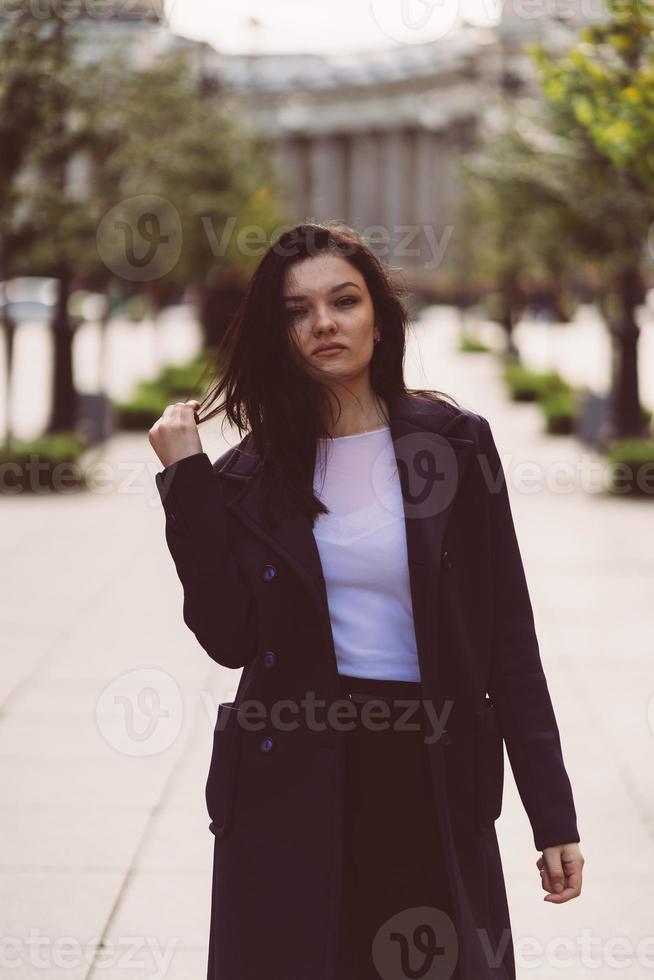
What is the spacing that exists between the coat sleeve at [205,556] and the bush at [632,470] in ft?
40.1

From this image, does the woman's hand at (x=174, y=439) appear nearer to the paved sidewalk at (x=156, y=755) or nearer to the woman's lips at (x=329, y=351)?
the woman's lips at (x=329, y=351)

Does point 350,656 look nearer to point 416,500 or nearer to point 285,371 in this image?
point 416,500

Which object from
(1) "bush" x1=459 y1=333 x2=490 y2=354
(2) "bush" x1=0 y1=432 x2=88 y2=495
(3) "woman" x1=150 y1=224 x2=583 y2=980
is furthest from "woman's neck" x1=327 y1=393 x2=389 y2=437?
(1) "bush" x1=459 y1=333 x2=490 y2=354

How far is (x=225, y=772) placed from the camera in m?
2.82

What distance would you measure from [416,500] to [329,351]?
326mm

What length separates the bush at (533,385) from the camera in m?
24.1

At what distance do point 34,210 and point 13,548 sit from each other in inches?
219

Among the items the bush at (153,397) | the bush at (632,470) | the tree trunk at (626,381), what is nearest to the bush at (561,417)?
the tree trunk at (626,381)

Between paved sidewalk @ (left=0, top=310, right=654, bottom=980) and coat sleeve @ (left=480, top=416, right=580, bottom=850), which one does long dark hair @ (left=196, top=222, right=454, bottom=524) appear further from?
coat sleeve @ (left=480, top=416, right=580, bottom=850)

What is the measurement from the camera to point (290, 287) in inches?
112

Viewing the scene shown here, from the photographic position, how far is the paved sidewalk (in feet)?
14.9

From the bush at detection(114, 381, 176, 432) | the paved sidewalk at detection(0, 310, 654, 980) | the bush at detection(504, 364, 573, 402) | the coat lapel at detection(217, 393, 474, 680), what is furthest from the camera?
the bush at detection(504, 364, 573, 402)

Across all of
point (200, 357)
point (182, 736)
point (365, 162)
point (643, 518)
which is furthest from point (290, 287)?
point (365, 162)

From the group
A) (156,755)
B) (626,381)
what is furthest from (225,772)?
(626,381)
